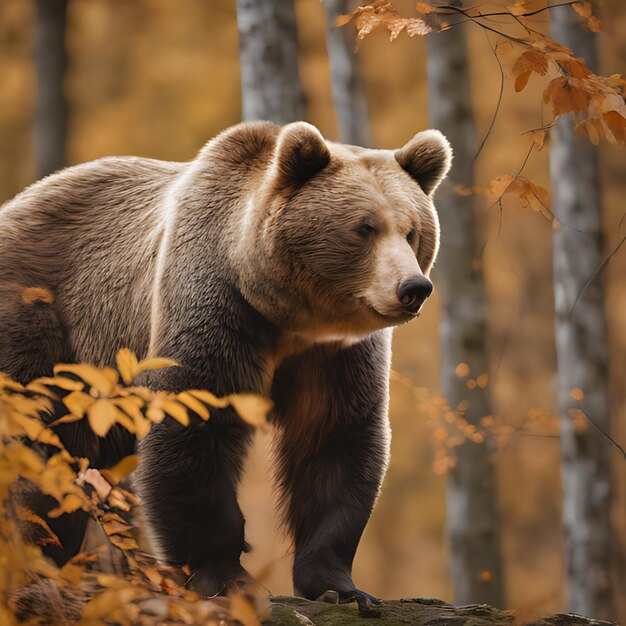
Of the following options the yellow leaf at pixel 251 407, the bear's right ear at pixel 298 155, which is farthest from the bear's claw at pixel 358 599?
the yellow leaf at pixel 251 407

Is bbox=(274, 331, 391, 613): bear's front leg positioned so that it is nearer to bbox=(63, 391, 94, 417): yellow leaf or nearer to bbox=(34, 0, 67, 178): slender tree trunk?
bbox=(63, 391, 94, 417): yellow leaf

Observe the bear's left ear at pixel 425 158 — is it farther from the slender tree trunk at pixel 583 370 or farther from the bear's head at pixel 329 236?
the slender tree trunk at pixel 583 370

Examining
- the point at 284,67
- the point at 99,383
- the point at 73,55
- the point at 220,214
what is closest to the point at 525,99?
the point at 73,55

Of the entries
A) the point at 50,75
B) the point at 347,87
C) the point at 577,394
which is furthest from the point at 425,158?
the point at 50,75

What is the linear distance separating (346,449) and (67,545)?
142cm

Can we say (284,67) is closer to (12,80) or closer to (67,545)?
(67,545)

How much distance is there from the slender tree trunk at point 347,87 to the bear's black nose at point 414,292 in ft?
19.5

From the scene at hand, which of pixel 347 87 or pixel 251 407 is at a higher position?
pixel 347 87

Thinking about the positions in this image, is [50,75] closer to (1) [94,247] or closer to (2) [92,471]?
(1) [94,247]

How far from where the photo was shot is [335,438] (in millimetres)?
4691

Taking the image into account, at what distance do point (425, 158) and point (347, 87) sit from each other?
19.1 ft

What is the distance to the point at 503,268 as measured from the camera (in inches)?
758

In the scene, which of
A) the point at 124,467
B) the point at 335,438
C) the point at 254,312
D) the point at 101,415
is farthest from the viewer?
the point at 335,438

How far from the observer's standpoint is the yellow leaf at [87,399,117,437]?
2.38 metres
